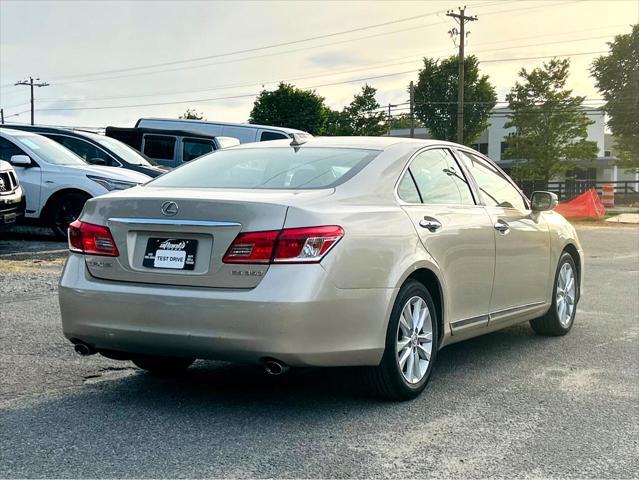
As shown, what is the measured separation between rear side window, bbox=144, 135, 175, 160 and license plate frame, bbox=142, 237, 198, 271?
14205 millimetres

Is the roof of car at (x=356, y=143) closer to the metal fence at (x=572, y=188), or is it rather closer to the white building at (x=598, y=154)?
the metal fence at (x=572, y=188)

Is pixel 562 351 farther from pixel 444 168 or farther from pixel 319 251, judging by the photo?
pixel 319 251

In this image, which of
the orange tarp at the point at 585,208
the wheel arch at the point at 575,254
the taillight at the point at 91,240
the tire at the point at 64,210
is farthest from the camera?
the orange tarp at the point at 585,208

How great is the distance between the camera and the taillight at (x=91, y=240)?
4.78m

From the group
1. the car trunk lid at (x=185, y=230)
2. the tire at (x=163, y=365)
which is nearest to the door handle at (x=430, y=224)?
the car trunk lid at (x=185, y=230)

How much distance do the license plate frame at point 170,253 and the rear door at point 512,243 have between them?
2.44m

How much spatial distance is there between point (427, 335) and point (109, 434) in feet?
6.48

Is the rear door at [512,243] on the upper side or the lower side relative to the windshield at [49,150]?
lower

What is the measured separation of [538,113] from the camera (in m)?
56.2

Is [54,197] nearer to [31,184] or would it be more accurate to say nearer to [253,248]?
[31,184]

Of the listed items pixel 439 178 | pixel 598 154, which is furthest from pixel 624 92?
pixel 439 178

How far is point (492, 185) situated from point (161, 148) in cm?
1311

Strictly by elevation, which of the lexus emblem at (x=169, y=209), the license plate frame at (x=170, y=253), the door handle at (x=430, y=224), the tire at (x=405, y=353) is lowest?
the tire at (x=405, y=353)

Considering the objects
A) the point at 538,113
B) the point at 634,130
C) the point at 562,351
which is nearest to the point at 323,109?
the point at 538,113
